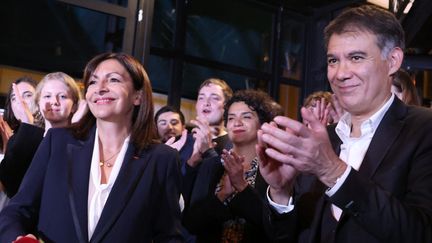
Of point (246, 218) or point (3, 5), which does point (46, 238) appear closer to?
point (246, 218)

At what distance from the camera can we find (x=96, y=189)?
68.6 inches

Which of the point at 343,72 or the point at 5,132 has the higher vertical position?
the point at 343,72

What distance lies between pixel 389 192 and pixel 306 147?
28 cm

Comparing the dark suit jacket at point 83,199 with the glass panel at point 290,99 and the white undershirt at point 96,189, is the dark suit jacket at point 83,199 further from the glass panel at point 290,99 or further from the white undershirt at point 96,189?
the glass panel at point 290,99

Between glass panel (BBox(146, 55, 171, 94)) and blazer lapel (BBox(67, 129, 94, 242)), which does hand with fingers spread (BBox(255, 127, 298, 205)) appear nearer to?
blazer lapel (BBox(67, 129, 94, 242))

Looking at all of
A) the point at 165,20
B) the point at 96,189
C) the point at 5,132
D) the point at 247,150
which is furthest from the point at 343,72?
the point at 165,20

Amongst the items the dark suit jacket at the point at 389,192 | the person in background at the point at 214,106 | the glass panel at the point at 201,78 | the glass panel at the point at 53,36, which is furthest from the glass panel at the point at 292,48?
the dark suit jacket at the point at 389,192

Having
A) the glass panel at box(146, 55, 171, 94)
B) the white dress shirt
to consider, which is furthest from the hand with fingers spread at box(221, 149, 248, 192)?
the glass panel at box(146, 55, 171, 94)

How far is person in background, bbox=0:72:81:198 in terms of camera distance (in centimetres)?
213

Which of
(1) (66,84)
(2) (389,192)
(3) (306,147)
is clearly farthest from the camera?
(1) (66,84)

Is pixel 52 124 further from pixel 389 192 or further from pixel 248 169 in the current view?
pixel 389 192

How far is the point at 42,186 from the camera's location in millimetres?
1709

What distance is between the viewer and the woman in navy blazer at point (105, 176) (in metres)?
1.65

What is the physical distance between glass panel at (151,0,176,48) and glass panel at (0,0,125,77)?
680 mm
